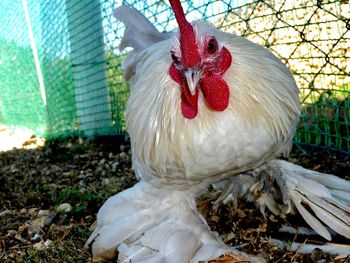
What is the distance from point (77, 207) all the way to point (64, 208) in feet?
0.27

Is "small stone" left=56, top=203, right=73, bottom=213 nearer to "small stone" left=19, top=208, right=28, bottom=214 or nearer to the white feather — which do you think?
"small stone" left=19, top=208, right=28, bottom=214

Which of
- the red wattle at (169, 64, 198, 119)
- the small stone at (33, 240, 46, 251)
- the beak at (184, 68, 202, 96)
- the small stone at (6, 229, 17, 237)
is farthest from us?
the small stone at (6, 229, 17, 237)

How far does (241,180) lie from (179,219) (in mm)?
370

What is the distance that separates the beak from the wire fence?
1.33 m

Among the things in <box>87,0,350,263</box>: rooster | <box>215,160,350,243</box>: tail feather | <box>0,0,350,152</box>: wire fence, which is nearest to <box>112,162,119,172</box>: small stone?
<box>0,0,350,152</box>: wire fence

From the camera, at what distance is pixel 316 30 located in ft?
10.2

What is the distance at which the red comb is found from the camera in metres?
1.84

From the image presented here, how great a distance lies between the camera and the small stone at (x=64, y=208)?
2.85m

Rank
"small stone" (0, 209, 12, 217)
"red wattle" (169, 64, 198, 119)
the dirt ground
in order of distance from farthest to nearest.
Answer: "small stone" (0, 209, 12, 217), the dirt ground, "red wattle" (169, 64, 198, 119)

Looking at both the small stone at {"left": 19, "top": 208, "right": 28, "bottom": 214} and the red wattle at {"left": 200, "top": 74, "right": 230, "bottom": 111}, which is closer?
the red wattle at {"left": 200, "top": 74, "right": 230, "bottom": 111}

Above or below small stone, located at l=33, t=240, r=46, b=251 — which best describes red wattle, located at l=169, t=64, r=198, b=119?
above

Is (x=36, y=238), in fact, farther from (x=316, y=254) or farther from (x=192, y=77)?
(x=316, y=254)

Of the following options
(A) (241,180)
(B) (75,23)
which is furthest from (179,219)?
(B) (75,23)

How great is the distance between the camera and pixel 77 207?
2906 mm
